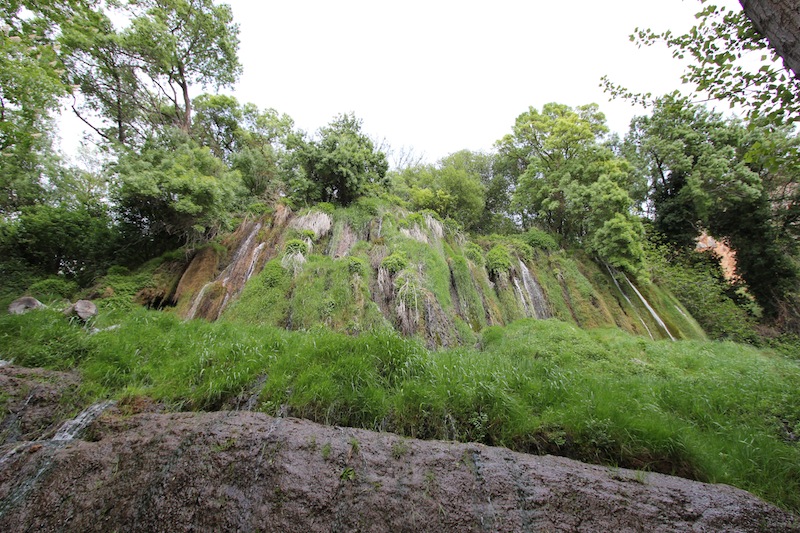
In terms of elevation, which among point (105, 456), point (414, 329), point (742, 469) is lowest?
point (742, 469)

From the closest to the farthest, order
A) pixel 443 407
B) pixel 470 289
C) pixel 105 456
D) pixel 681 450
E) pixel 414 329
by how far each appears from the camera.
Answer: pixel 105 456
pixel 681 450
pixel 443 407
pixel 414 329
pixel 470 289

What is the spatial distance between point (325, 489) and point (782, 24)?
5193mm

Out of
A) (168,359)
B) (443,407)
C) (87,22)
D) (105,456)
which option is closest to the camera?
(105,456)

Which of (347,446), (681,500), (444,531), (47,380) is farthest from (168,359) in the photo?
(681,500)

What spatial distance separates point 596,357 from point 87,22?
17522 millimetres

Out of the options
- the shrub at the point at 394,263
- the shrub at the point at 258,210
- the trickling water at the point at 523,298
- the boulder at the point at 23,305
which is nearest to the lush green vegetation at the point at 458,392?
the boulder at the point at 23,305

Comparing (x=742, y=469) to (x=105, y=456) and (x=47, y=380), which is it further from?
(x=47, y=380)

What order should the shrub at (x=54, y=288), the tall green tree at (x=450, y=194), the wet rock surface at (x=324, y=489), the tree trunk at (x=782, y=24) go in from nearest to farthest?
1. the wet rock surface at (x=324, y=489)
2. the tree trunk at (x=782, y=24)
3. the shrub at (x=54, y=288)
4. the tall green tree at (x=450, y=194)

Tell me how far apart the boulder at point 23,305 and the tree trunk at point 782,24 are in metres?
10.0

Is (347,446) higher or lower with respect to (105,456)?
lower

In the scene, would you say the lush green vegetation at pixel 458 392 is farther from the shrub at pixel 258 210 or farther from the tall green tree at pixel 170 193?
the shrub at pixel 258 210

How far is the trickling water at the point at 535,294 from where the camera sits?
1209 centimetres

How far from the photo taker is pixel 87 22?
9.95m

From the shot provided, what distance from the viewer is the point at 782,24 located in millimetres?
2439
